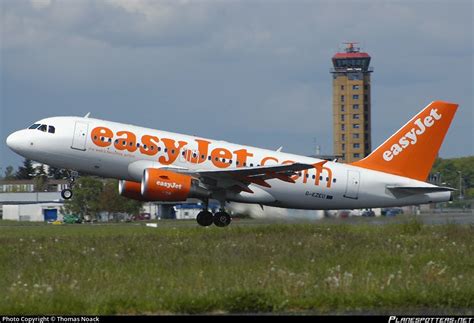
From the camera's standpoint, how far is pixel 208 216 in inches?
1443

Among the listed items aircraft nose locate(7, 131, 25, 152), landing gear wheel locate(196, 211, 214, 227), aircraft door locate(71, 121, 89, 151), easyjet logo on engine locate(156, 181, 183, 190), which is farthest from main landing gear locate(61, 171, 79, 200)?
landing gear wheel locate(196, 211, 214, 227)

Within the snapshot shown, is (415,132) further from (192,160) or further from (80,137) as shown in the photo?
(80,137)

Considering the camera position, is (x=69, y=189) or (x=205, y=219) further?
(x=69, y=189)

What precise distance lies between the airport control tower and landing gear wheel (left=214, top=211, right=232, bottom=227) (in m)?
136

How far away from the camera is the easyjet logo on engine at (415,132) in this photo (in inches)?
1545

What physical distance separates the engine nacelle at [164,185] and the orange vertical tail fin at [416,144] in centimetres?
801

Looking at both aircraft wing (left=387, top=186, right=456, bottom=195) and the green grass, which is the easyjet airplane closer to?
aircraft wing (left=387, top=186, right=456, bottom=195)

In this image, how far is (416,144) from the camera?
129ft

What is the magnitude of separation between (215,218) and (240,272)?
18.2 m

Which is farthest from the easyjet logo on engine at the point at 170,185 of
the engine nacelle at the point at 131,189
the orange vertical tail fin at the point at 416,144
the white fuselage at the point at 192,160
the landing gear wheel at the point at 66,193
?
the orange vertical tail fin at the point at 416,144

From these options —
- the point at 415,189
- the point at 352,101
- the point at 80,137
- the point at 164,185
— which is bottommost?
the point at 164,185

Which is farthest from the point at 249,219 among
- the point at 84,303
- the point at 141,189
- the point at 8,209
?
the point at 8,209

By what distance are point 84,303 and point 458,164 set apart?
522ft

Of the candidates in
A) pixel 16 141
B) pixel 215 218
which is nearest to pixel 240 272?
pixel 215 218
